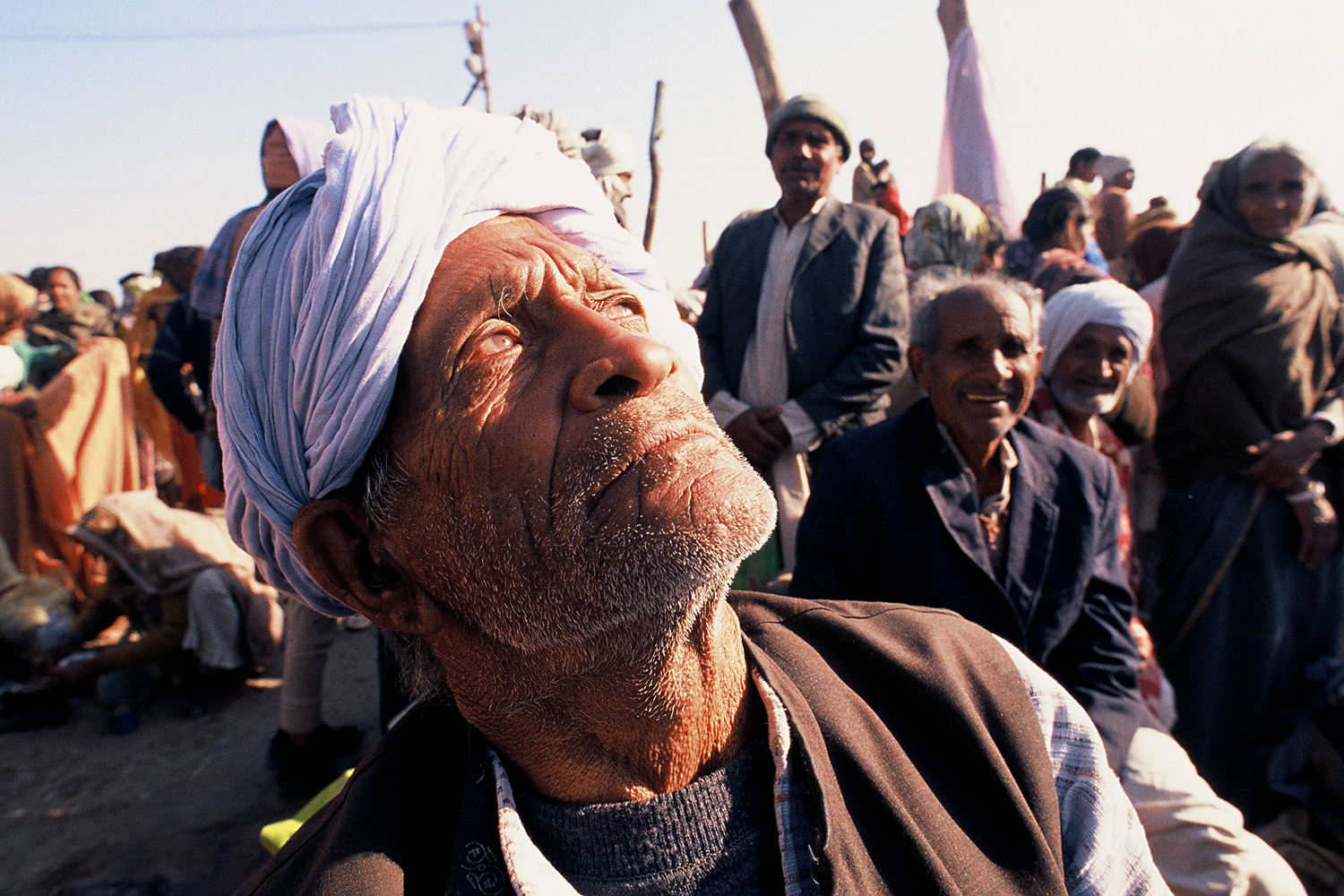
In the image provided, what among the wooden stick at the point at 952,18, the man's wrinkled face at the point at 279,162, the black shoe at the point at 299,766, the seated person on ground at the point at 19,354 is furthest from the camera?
the wooden stick at the point at 952,18

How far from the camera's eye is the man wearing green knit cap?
13.0 feet

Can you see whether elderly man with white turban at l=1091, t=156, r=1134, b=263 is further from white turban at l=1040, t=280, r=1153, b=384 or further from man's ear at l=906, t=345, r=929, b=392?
man's ear at l=906, t=345, r=929, b=392

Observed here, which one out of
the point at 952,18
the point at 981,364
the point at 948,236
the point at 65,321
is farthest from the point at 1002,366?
the point at 65,321

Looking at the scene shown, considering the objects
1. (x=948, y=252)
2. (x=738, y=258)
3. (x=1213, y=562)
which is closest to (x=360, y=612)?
(x=738, y=258)

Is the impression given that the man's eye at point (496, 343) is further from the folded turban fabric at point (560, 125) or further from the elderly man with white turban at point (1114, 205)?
the elderly man with white turban at point (1114, 205)

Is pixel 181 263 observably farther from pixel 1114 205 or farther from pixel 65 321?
pixel 1114 205

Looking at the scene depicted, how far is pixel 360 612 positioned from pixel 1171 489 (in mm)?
4181

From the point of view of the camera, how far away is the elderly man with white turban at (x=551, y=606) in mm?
1311

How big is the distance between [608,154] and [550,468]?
392cm

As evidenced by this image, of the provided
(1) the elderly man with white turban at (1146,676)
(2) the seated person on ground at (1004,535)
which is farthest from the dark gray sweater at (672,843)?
(1) the elderly man with white turban at (1146,676)

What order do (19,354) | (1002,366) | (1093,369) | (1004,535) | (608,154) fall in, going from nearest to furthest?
(1004,535) → (1002,366) → (1093,369) → (608,154) → (19,354)

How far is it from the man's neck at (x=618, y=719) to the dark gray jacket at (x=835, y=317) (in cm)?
257

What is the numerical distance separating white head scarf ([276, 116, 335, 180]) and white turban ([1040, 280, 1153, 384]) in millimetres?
3465

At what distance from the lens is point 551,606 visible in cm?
133
